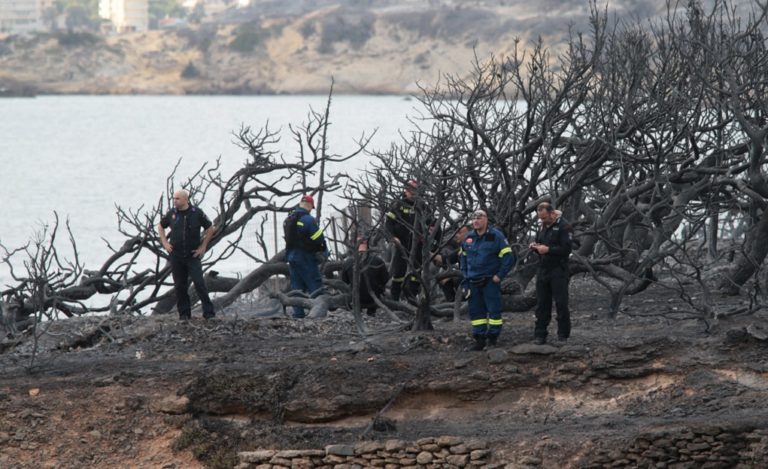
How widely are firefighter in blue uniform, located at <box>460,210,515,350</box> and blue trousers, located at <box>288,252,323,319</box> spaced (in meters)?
4.14

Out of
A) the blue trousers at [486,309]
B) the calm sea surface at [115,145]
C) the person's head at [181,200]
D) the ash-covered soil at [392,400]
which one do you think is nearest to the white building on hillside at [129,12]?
the calm sea surface at [115,145]

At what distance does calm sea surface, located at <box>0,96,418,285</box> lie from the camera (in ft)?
156

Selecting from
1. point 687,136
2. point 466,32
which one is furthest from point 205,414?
point 466,32

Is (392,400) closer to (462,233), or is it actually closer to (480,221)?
(480,221)

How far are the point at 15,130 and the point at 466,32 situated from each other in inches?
1327

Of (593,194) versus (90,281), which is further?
(593,194)

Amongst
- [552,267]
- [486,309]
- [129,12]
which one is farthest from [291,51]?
[552,267]

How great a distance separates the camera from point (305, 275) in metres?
18.6

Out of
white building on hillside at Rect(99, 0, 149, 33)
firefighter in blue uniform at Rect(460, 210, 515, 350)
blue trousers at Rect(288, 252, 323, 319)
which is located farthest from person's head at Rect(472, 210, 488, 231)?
white building on hillside at Rect(99, 0, 149, 33)

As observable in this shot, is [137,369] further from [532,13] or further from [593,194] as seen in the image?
[532,13]

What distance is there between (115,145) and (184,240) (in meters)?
66.5

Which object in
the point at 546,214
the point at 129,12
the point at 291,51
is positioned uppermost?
the point at 129,12

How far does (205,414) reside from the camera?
14250 millimetres

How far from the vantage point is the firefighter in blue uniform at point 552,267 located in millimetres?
14367
